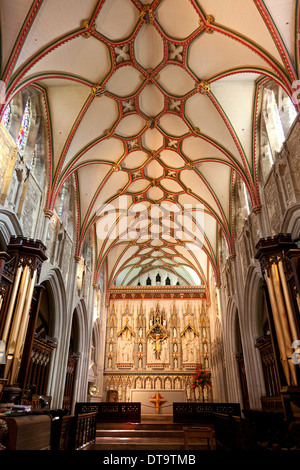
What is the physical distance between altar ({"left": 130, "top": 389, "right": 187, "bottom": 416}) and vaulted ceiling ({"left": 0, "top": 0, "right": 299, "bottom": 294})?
298 inches

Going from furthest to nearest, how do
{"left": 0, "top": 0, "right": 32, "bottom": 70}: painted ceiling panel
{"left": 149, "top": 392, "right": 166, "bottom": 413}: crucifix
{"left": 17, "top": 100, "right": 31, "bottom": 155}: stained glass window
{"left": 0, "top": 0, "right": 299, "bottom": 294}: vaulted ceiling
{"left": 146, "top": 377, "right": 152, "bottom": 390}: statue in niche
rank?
{"left": 146, "top": 377, "right": 152, "bottom": 390}: statue in niche → {"left": 149, "top": 392, "right": 166, "bottom": 413}: crucifix → {"left": 17, "top": 100, "right": 31, "bottom": 155}: stained glass window → {"left": 0, "top": 0, "right": 299, "bottom": 294}: vaulted ceiling → {"left": 0, "top": 0, "right": 32, "bottom": 70}: painted ceiling panel

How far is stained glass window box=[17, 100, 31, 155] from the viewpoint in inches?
407

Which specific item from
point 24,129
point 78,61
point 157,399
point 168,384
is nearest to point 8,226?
point 24,129

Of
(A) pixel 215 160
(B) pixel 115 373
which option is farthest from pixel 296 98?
(B) pixel 115 373

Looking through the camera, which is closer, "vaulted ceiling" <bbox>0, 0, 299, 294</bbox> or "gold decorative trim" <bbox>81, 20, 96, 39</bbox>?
"vaulted ceiling" <bbox>0, 0, 299, 294</bbox>

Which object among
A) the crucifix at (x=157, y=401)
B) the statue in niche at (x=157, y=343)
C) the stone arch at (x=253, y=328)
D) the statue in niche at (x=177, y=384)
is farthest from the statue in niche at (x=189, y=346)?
the stone arch at (x=253, y=328)

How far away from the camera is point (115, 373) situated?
71.2ft

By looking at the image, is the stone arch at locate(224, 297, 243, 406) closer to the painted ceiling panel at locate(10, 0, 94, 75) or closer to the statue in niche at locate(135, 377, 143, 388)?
the statue in niche at locate(135, 377, 143, 388)

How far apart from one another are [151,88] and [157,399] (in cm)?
1586

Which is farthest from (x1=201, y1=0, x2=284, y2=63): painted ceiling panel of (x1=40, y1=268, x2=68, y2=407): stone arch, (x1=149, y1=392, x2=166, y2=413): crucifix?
(x1=149, y1=392, x2=166, y2=413): crucifix

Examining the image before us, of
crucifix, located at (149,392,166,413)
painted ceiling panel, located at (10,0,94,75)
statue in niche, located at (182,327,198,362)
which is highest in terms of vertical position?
painted ceiling panel, located at (10,0,94,75)

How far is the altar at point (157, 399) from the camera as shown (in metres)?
18.3

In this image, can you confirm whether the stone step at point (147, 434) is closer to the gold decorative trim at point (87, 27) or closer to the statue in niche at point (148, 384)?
the statue in niche at point (148, 384)

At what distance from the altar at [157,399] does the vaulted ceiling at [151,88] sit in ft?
24.8
